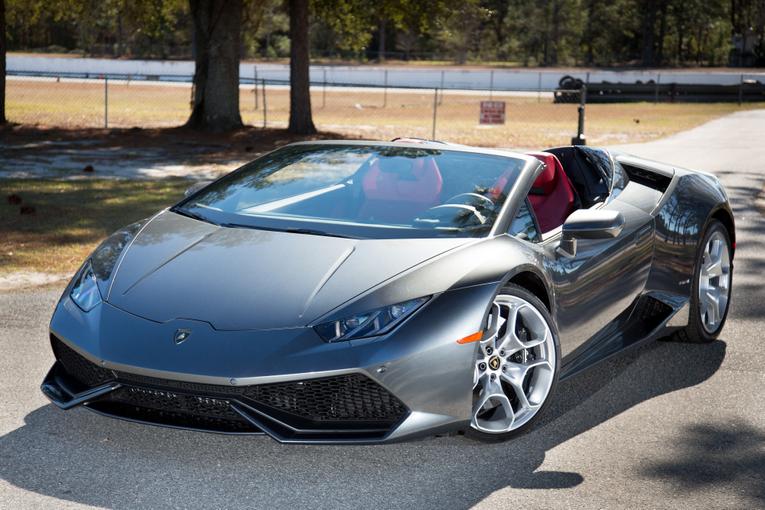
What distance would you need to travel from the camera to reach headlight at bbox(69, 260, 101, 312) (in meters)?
4.45

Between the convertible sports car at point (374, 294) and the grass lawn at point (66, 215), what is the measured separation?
3.90 m

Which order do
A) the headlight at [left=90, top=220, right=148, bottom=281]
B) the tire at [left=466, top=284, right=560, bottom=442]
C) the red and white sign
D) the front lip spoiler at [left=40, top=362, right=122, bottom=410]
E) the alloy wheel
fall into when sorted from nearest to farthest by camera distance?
the front lip spoiler at [left=40, top=362, right=122, bottom=410] < the tire at [left=466, top=284, right=560, bottom=442] < the headlight at [left=90, top=220, right=148, bottom=281] < the alloy wheel < the red and white sign

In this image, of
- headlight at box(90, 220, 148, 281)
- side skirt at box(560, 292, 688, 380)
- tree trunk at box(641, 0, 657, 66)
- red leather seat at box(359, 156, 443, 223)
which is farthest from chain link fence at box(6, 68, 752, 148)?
tree trunk at box(641, 0, 657, 66)

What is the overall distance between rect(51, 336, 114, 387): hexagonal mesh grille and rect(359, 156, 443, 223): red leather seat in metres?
1.51

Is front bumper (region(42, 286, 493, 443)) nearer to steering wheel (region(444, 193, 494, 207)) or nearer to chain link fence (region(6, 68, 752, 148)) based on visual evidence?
steering wheel (region(444, 193, 494, 207))

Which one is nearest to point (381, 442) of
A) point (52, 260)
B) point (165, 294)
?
point (165, 294)

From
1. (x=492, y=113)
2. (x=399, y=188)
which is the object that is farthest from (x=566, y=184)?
(x=492, y=113)

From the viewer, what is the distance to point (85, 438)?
15.0ft

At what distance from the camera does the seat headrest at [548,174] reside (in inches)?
225

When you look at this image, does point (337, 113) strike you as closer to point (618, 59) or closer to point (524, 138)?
point (524, 138)

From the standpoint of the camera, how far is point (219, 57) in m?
23.9

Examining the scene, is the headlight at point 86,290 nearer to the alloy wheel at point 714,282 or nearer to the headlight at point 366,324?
the headlight at point 366,324

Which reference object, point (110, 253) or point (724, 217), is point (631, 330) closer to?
point (724, 217)

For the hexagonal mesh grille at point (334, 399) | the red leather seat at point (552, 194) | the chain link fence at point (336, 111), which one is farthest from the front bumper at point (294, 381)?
the chain link fence at point (336, 111)
